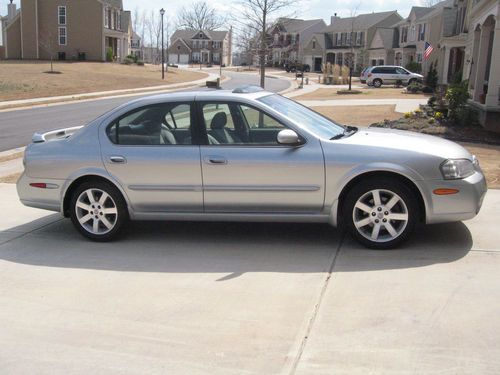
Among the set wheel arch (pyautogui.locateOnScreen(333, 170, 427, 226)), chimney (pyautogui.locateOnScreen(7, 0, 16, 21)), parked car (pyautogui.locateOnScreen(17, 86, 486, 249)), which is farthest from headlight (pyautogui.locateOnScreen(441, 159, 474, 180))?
chimney (pyautogui.locateOnScreen(7, 0, 16, 21))

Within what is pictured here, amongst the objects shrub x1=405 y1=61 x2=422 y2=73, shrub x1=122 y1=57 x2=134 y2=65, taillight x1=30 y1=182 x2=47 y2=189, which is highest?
shrub x1=405 y1=61 x2=422 y2=73

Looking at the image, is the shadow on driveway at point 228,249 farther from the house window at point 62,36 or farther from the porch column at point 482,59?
the house window at point 62,36

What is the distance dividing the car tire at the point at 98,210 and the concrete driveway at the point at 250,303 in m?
0.17

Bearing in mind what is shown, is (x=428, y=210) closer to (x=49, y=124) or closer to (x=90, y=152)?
(x=90, y=152)

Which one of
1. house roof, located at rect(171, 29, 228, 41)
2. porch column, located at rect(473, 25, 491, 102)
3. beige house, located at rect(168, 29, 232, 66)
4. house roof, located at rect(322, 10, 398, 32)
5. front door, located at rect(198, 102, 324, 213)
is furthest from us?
house roof, located at rect(171, 29, 228, 41)

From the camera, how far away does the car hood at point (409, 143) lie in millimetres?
5539

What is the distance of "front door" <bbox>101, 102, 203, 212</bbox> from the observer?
19.2 ft

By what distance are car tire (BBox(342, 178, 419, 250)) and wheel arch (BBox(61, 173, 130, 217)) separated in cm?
229

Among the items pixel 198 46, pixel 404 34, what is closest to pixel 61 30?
pixel 404 34

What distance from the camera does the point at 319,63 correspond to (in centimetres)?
8725

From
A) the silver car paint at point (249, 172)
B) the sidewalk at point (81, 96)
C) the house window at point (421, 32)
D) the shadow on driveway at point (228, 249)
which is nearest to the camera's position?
the shadow on driveway at point (228, 249)

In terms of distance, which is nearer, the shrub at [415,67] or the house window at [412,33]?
the shrub at [415,67]

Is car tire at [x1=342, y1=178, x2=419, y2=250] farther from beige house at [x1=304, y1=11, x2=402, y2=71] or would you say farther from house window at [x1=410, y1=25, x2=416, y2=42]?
beige house at [x1=304, y1=11, x2=402, y2=71]

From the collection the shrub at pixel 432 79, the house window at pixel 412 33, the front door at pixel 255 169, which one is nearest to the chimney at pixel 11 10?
the house window at pixel 412 33
